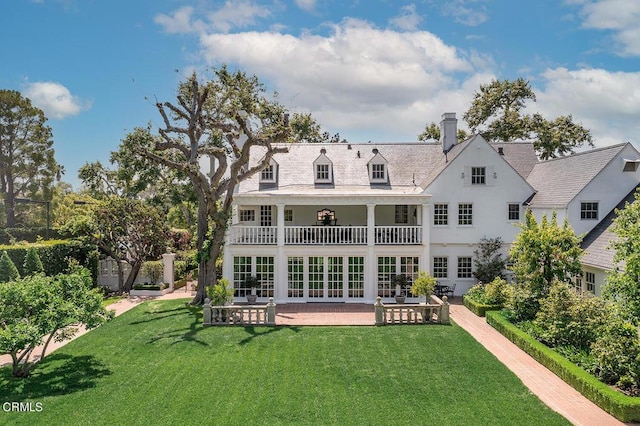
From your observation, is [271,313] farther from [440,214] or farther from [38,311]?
[440,214]

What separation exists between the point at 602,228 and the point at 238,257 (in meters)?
18.8

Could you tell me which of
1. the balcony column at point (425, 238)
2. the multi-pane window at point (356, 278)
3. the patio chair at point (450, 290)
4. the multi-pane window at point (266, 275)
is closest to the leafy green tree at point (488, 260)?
the patio chair at point (450, 290)

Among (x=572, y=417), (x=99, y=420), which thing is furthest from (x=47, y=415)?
(x=572, y=417)

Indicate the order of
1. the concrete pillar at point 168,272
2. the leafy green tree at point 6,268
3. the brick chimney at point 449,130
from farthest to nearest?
1. the brick chimney at point 449,130
2. the concrete pillar at point 168,272
3. the leafy green tree at point 6,268

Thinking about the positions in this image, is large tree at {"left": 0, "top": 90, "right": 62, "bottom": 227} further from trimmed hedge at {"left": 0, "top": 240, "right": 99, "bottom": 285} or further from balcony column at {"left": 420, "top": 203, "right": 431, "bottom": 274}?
balcony column at {"left": 420, "top": 203, "right": 431, "bottom": 274}

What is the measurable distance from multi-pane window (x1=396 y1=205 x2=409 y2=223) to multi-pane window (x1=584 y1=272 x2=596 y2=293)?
10245 millimetres

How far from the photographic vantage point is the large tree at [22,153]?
43125 millimetres

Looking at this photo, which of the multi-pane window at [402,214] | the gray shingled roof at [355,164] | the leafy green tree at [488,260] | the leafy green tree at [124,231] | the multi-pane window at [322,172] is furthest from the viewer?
the leafy green tree at [124,231]

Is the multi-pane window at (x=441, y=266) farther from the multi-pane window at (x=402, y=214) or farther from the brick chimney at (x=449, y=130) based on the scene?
the brick chimney at (x=449, y=130)

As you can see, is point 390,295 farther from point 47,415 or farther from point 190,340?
point 47,415

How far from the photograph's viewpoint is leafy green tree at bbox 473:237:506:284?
Result: 83.8 feet

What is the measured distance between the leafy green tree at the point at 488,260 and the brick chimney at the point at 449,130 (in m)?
7.29

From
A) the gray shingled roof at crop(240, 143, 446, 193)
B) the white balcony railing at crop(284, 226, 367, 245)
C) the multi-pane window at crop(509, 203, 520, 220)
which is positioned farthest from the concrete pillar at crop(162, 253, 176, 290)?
the multi-pane window at crop(509, 203, 520, 220)

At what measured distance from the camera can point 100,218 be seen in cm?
2828
